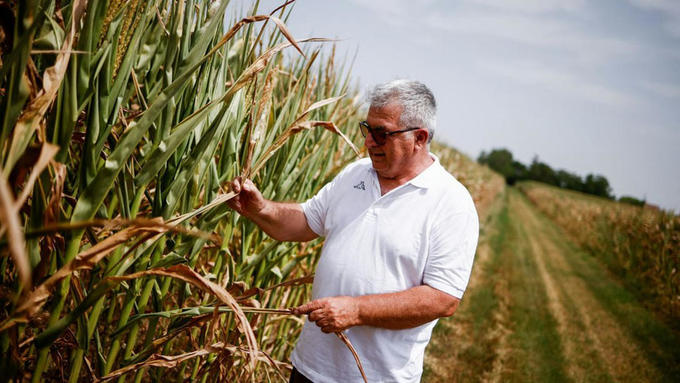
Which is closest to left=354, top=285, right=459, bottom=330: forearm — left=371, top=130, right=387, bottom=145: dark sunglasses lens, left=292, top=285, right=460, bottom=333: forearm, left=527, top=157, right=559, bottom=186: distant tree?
left=292, top=285, right=460, bottom=333: forearm

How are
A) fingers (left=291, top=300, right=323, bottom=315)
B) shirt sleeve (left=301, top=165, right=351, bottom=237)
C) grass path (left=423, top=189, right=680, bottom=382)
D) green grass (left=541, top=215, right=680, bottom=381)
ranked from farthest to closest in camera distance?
green grass (left=541, top=215, right=680, bottom=381)
grass path (left=423, top=189, right=680, bottom=382)
shirt sleeve (left=301, top=165, right=351, bottom=237)
fingers (left=291, top=300, right=323, bottom=315)

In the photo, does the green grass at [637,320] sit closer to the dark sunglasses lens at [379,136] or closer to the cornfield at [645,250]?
the cornfield at [645,250]

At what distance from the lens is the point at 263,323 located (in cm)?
240

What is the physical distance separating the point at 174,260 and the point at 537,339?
647cm

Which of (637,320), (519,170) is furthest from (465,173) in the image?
(519,170)

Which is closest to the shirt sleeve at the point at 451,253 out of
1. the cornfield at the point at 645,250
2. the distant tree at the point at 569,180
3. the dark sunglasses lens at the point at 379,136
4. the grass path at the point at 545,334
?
the dark sunglasses lens at the point at 379,136

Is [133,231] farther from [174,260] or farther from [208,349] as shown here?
[208,349]

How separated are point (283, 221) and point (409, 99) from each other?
2.61 feet

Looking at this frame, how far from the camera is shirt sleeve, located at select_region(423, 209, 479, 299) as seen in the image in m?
1.66

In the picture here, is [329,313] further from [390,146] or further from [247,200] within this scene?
[390,146]

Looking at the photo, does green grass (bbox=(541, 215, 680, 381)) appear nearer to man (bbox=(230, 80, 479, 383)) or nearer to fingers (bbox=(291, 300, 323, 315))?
man (bbox=(230, 80, 479, 383))

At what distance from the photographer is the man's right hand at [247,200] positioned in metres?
1.53

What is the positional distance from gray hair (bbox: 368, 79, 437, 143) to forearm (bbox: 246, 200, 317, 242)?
0.63 metres

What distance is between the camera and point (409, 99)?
1.80 meters
